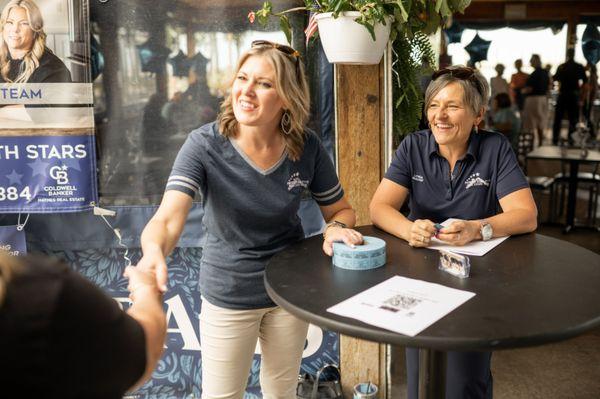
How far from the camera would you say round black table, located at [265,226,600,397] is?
1.25 m

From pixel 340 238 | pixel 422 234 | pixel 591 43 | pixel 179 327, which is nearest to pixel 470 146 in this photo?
pixel 422 234

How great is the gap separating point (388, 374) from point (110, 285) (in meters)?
1.39

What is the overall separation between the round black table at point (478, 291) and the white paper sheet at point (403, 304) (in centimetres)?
2

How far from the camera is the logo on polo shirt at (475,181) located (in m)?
2.12

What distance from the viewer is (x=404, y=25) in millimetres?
2289

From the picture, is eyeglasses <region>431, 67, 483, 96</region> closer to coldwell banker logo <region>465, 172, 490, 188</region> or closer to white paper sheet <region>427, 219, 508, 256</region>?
coldwell banker logo <region>465, 172, 490, 188</region>

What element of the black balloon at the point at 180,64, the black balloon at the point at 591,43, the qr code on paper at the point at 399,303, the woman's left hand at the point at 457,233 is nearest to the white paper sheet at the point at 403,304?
the qr code on paper at the point at 399,303

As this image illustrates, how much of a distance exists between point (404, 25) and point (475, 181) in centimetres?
67

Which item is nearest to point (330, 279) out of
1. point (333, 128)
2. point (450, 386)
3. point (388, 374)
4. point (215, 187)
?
point (215, 187)

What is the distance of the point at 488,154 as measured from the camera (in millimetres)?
2129

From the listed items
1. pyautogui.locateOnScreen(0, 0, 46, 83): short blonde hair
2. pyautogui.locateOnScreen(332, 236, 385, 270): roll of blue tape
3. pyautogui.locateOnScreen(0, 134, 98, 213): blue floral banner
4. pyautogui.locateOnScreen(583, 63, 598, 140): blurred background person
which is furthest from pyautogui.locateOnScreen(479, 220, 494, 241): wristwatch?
pyautogui.locateOnScreen(583, 63, 598, 140): blurred background person

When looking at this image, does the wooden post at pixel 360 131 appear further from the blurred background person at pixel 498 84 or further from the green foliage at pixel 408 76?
the blurred background person at pixel 498 84

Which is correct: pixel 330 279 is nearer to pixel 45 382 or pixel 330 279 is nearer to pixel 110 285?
pixel 45 382

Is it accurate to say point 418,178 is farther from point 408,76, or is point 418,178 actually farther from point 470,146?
point 408,76
